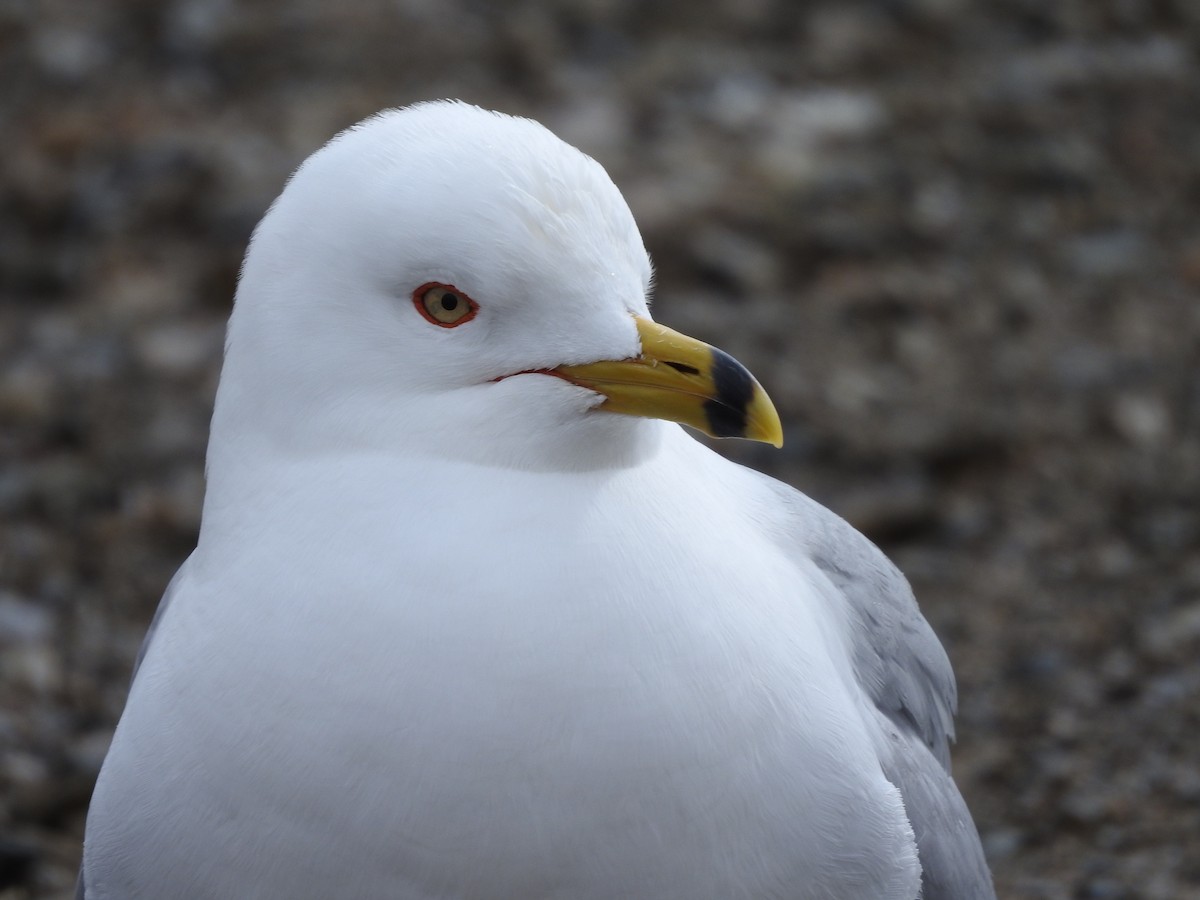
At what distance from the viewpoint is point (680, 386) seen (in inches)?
87.9

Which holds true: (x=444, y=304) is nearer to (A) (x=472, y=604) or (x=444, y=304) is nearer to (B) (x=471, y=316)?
(B) (x=471, y=316)

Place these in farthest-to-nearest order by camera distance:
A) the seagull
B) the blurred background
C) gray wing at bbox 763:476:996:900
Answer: the blurred background
gray wing at bbox 763:476:996:900
the seagull

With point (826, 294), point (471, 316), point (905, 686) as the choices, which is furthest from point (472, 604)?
point (826, 294)

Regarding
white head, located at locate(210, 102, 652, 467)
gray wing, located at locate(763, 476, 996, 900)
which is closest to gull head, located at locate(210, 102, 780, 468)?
white head, located at locate(210, 102, 652, 467)

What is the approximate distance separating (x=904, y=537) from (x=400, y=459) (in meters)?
2.92

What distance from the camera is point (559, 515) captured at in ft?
7.39

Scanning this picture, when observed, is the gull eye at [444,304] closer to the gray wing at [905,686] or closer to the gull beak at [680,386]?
the gull beak at [680,386]

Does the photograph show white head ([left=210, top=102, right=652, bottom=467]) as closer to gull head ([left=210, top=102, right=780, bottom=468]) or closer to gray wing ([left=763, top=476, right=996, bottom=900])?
gull head ([left=210, top=102, right=780, bottom=468])

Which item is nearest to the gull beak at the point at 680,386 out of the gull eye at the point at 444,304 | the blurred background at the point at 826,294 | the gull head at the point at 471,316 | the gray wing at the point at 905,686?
the gull head at the point at 471,316

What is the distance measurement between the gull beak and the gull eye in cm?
16

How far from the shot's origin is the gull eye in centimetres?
226

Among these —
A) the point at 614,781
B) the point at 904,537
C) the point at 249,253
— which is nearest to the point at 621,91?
the point at 904,537

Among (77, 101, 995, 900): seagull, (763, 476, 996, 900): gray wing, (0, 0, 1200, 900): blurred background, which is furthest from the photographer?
(0, 0, 1200, 900): blurred background

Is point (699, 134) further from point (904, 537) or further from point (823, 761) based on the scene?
point (823, 761)
